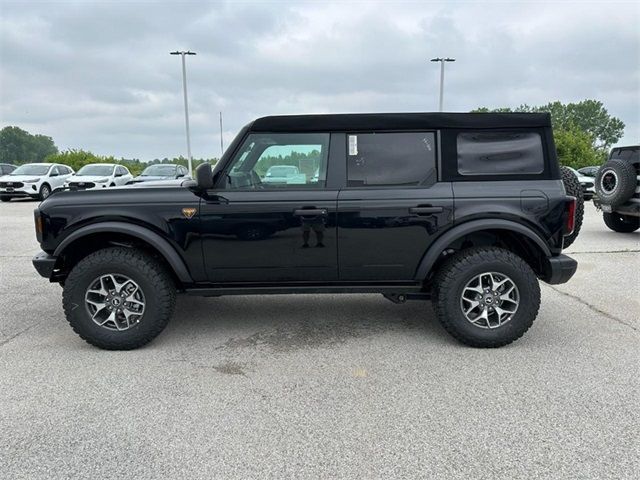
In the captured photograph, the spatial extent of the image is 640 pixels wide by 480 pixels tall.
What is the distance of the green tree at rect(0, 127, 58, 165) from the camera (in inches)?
3401

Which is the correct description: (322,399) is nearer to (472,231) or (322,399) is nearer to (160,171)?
(472,231)

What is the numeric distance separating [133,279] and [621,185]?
28.0ft

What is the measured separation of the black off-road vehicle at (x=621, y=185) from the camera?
844 cm

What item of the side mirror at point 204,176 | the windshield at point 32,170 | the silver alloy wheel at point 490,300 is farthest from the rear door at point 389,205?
the windshield at point 32,170

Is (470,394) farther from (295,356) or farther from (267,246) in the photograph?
(267,246)

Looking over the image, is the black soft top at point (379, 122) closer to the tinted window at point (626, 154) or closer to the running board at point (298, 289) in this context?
the running board at point (298, 289)

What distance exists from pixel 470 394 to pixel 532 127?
82.3 inches

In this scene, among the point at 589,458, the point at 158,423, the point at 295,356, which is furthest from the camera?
the point at 295,356

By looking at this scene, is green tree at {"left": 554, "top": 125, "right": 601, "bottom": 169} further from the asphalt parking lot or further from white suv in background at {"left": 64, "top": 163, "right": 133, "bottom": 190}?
the asphalt parking lot

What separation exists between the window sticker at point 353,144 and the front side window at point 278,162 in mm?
179

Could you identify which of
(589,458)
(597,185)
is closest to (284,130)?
(589,458)

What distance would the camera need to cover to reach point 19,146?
89.0 m

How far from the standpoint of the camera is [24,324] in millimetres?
4336

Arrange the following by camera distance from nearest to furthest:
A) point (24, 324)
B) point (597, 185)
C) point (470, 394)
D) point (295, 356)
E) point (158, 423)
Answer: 1. point (158, 423)
2. point (470, 394)
3. point (295, 356)
4. point (24, 324)
5. point (597, 185)
